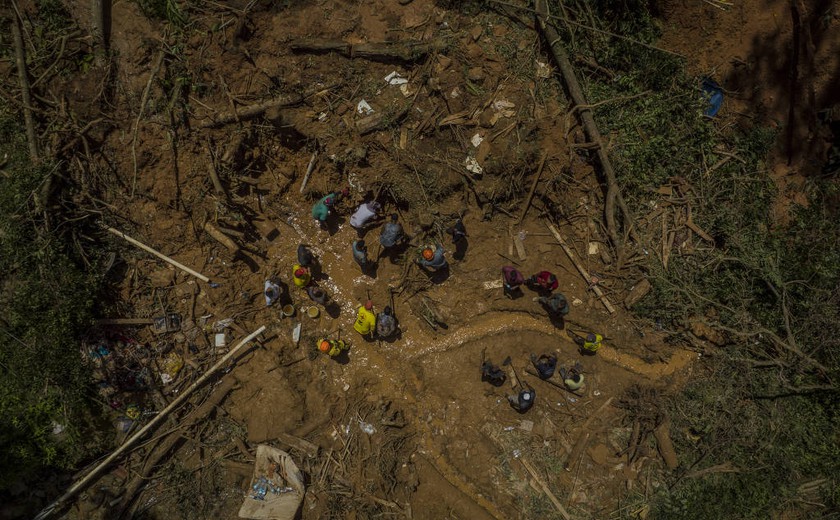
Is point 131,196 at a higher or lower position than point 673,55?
lower

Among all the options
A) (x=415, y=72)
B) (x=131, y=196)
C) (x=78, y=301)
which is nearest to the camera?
(x=78, y=301)

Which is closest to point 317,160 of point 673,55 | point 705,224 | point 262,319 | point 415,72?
point 415,72

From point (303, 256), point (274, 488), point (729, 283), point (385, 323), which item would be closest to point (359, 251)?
point (303, 256)

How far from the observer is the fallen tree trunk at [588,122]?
8.91m

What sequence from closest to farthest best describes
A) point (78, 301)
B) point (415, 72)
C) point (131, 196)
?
point (78, 301) → point (131, 196) → point (415, 72)

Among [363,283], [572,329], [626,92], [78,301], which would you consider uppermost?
[626,92]

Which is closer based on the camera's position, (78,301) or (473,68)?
(78,301)

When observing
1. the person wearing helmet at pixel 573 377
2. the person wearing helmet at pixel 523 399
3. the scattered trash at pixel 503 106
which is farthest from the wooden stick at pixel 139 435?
the scattered trash at pixel 503 106

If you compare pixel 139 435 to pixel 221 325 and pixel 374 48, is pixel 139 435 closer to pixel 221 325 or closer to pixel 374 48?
pixel 221 325

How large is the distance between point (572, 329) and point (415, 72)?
6650 millimetres

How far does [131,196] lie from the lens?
27.3 ft

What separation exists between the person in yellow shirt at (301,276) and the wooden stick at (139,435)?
51.1 inches

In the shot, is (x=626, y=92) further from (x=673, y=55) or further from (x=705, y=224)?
(x=705, y=224)

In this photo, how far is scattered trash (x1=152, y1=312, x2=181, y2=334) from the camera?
341 inches
